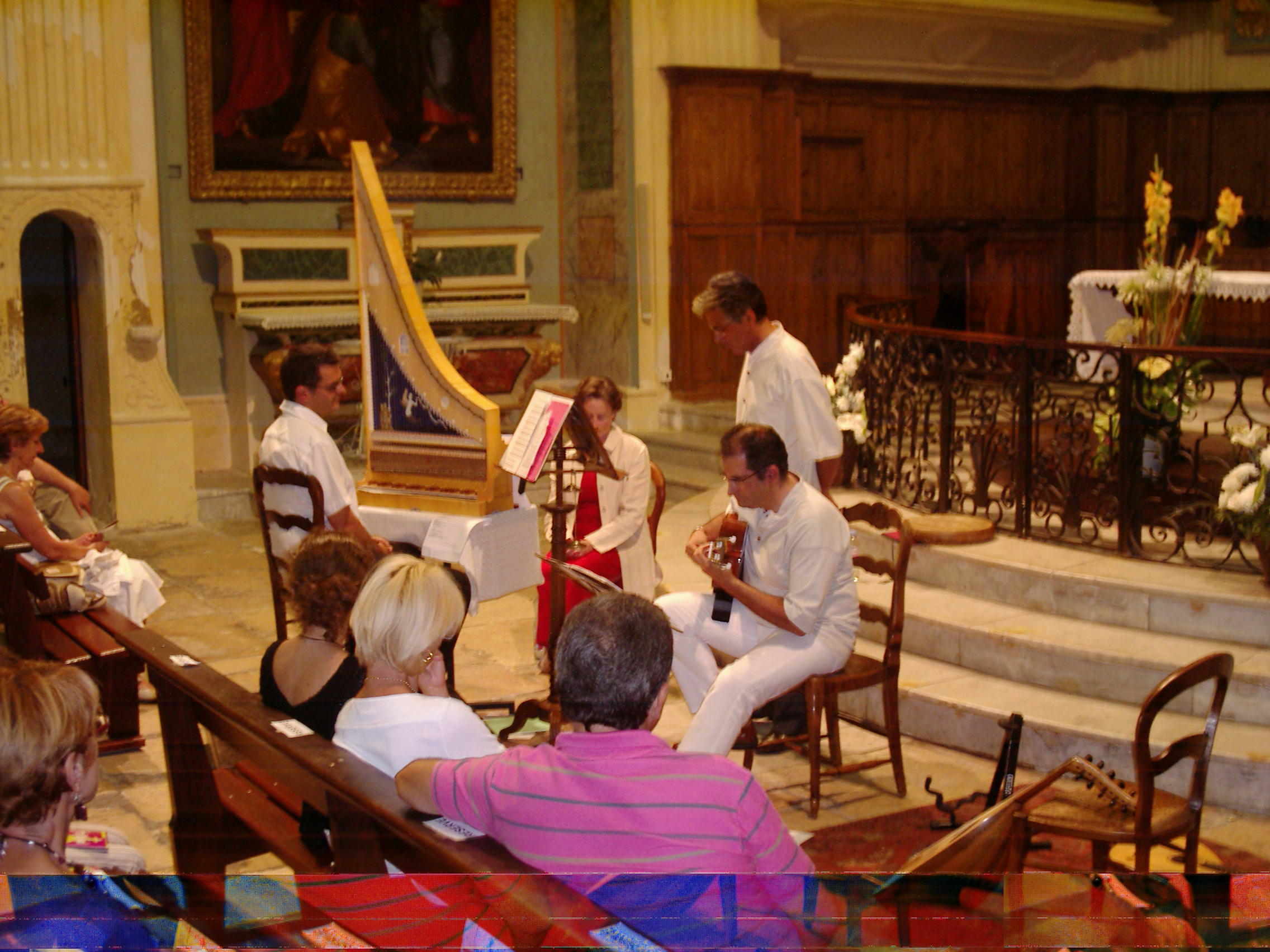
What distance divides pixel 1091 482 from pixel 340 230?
16.1 feet

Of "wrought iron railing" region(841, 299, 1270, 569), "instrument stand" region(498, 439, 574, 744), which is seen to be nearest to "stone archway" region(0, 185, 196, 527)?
"wrought iron railing" region(841, 299, 1270, 569)

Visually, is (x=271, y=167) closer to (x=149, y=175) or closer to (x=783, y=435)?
(x=149, y=175)

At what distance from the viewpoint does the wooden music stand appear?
4012 mm

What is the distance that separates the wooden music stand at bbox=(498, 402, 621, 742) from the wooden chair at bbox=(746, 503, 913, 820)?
642mm

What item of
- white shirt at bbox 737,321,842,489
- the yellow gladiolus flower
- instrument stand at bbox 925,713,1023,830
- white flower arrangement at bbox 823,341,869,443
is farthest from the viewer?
the yellow gladiolus flower

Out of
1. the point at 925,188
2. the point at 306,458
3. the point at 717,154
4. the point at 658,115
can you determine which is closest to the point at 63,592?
the point at 306,458

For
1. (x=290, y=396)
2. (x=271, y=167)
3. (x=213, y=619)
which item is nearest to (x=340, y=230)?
(x=271, y=167)

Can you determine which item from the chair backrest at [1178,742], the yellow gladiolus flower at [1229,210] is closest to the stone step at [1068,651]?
the chair backrest at [1178,742]

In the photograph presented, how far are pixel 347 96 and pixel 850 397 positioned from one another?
14.7ft

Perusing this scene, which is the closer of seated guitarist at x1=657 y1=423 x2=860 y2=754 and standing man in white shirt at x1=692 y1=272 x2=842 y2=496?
seated guitarist at x1=657 y1=423 x2=860 y2=754

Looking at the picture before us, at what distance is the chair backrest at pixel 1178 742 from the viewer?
289 centimetres

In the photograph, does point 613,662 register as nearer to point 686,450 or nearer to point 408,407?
point 408,407

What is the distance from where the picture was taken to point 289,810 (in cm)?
308

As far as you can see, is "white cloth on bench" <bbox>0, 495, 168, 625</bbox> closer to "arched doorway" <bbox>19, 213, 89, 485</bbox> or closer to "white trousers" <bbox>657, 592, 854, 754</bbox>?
"white trousers" <bbox>657, 592, 854, 754</bbox>
